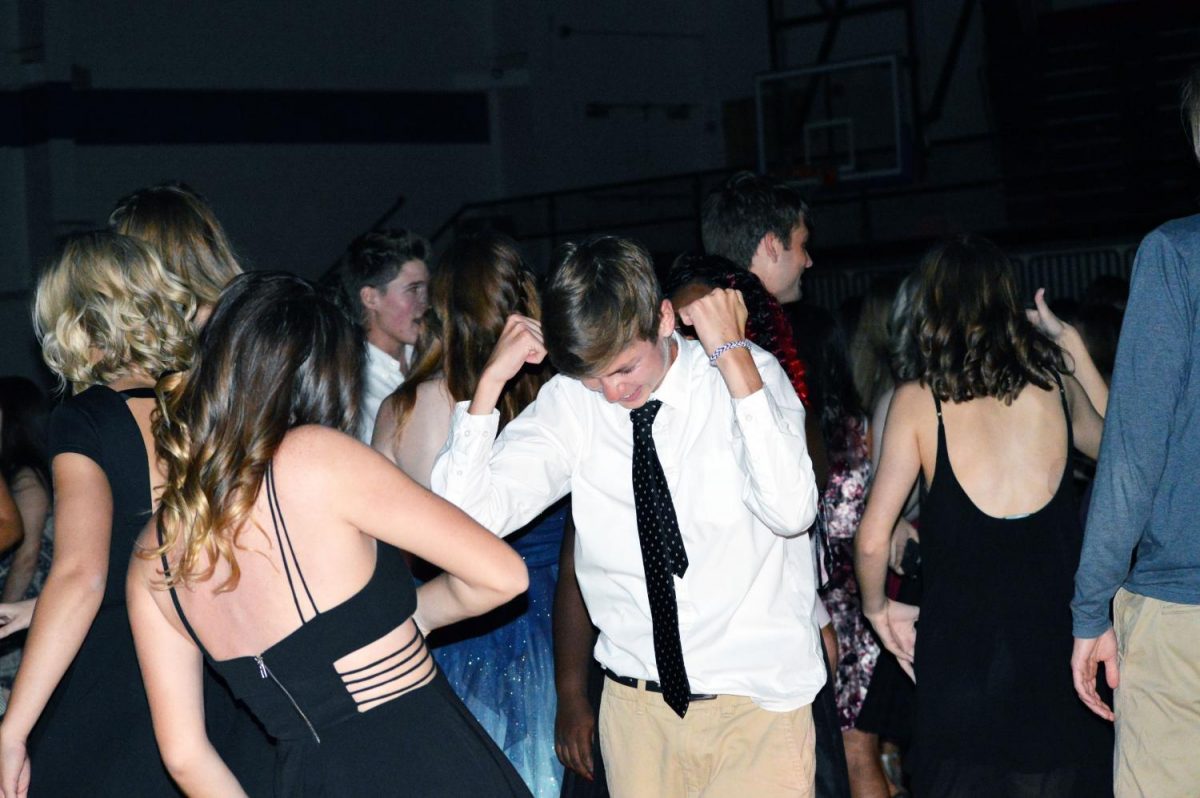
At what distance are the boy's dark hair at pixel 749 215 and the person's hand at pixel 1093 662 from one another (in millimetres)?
1300

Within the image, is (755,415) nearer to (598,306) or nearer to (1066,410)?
(598,306)

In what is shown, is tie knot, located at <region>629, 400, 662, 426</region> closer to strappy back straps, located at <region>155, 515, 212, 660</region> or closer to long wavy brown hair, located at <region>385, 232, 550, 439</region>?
long wavy brown hair, located at <region>385, 232, 550, 439</region>

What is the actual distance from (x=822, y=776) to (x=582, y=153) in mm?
13258

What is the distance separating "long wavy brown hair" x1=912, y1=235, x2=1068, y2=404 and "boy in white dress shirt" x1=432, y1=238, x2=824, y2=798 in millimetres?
590

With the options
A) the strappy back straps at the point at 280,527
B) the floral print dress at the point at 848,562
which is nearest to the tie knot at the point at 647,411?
the strappy back straps at the point at 280,527

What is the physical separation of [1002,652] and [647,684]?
0.89 metres

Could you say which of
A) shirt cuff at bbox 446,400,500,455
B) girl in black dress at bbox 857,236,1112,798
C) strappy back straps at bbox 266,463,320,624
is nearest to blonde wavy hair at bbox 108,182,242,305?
shirt cuff at bbox 446,400,500,455

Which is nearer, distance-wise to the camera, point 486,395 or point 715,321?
point 715,321

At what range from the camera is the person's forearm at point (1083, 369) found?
9.21ft

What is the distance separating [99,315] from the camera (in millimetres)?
2178

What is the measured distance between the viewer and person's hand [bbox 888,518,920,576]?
3357 mm

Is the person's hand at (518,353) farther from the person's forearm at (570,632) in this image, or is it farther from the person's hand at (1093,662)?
the person's hand at (1093,662)

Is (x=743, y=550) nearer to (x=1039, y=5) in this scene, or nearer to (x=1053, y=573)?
(x=1053, y=573)

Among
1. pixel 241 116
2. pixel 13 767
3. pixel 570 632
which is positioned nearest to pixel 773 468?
pixel 570 632
